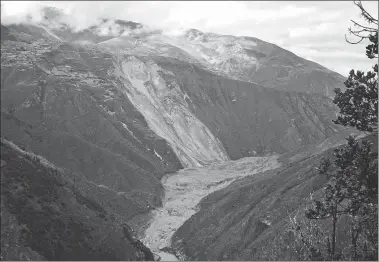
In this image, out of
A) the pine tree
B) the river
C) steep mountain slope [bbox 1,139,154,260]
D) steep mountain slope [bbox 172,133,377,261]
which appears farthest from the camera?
the river

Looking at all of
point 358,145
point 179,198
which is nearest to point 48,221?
point 358,145

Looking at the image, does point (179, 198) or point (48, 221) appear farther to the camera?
point (179, 198)

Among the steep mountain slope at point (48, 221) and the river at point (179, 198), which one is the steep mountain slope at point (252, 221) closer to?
the river at point (179, 198)

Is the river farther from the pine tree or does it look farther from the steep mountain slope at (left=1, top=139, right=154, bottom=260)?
the pine tree

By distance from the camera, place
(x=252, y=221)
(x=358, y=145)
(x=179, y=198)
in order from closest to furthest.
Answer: (x=358, y=145), (x=252, y=221), (x=179, y=198)

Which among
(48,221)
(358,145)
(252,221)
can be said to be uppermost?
(358,145)

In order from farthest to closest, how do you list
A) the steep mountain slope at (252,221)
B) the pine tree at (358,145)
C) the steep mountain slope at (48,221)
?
1. the steep mountain slope at (252,221)
2. the steep mountain slope at (48,221)
3. the pine tree at (358,145)

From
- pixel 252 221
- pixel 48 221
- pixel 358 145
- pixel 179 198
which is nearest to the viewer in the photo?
pixel 358 145

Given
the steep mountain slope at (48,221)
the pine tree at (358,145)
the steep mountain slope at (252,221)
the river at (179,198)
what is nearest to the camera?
the pine tree at (358,145)

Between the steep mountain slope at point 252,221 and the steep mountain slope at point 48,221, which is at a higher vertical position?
the steep mountain slope at point 48,221

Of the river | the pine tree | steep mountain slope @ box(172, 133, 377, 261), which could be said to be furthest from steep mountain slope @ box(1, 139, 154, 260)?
the pine tree

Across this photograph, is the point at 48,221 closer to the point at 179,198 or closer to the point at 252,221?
the point at 252,221

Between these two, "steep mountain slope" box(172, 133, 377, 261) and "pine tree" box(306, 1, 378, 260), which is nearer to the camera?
"pine tree" box(306, 1, 378, 260)

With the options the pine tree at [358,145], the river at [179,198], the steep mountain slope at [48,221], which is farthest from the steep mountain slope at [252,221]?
the pine tree at [358,145]
